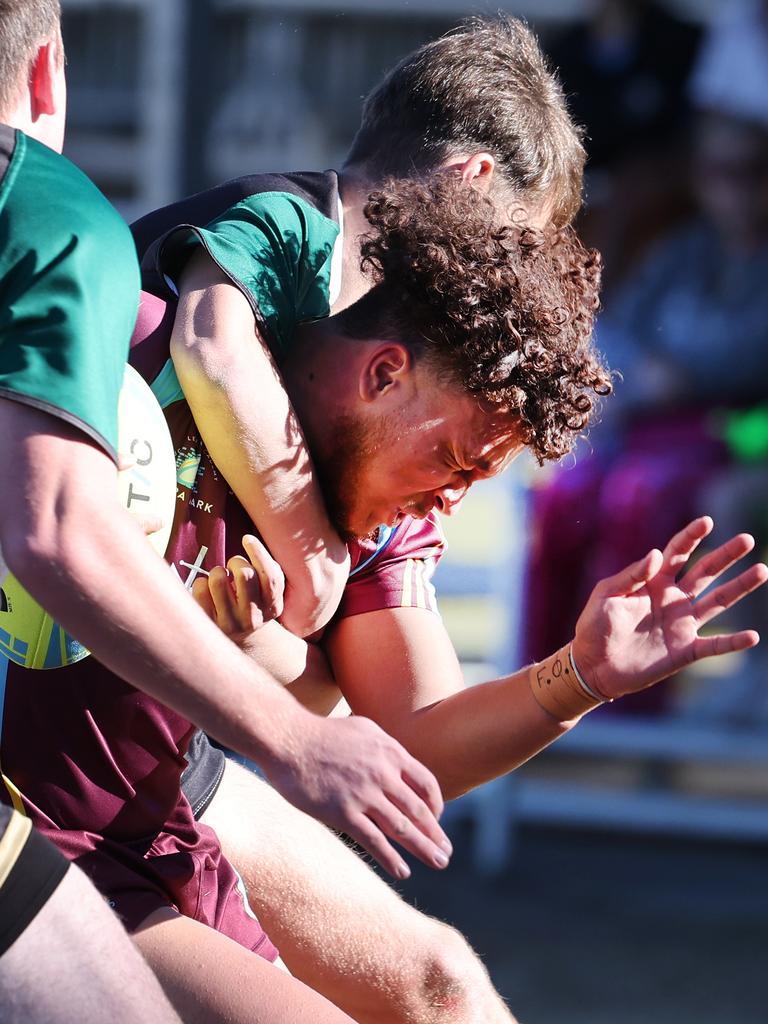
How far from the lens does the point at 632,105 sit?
21.0 feet

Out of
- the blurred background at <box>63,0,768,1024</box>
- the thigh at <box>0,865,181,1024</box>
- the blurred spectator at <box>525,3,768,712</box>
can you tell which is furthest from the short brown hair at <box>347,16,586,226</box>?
the blurred spectator at <box>525,3,768,712</box>

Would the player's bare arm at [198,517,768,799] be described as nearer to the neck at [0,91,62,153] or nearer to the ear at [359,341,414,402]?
the ear at [359,341,414,402]

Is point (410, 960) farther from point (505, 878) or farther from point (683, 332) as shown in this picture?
point (683, 332)

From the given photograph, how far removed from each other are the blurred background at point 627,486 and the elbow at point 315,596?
2.24 m

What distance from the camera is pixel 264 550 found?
2.27 m

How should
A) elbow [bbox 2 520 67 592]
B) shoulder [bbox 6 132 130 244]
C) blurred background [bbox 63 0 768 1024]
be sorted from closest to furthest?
elbow [bbox 2 520 67 592] < shoulder [bbox 6 132 130 244] < blurred background [bbox 63 0 768 1024]

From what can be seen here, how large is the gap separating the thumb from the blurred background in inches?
83.2

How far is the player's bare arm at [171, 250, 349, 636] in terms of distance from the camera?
A: 2.19 meters

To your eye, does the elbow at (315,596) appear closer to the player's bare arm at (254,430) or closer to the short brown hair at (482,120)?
the player's bare arm at (254,430)

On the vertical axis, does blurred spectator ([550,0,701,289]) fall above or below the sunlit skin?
below

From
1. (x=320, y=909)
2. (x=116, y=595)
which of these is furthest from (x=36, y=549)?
(x=320, y=909)

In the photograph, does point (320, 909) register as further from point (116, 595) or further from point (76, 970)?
point (116, 595)

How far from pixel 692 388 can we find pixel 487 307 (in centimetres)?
371

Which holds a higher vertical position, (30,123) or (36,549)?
(30,123)
